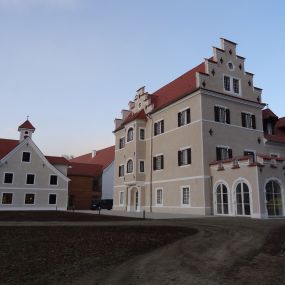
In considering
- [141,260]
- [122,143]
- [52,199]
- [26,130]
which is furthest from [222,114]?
[26,130]

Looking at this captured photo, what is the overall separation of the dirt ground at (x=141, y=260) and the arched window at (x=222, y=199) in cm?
1597

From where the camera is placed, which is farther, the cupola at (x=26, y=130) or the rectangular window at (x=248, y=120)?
the cupola at (x=26, y=130)

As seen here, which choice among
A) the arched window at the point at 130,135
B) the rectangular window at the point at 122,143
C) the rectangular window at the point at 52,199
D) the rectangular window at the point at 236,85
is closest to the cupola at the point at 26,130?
the rectangular window at the point at 52,199

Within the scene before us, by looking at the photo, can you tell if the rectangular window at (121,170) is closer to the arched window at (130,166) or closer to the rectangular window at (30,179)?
the arched window at (130,166)

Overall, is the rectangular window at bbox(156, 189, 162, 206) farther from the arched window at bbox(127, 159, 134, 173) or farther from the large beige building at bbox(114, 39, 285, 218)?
the arched window at bbox(127, 159, 134, 173)

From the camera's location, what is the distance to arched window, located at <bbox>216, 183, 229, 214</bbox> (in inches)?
1141

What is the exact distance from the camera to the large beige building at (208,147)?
27.2 m

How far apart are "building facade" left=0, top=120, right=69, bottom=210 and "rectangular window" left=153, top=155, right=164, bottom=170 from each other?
19117 mm

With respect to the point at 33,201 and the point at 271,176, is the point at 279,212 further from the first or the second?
the point at 33,201

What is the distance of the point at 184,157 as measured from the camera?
3366 cm

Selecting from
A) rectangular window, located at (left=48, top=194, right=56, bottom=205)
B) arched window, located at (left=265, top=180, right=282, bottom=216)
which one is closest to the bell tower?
rectangular window, located at (left=48, top=194, right=56, bottom=205)

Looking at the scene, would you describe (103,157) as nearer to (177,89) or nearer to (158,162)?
(158,162)

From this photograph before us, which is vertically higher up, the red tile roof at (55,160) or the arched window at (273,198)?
the red tile roof at (55,160)

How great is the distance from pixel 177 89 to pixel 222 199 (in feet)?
48.1
